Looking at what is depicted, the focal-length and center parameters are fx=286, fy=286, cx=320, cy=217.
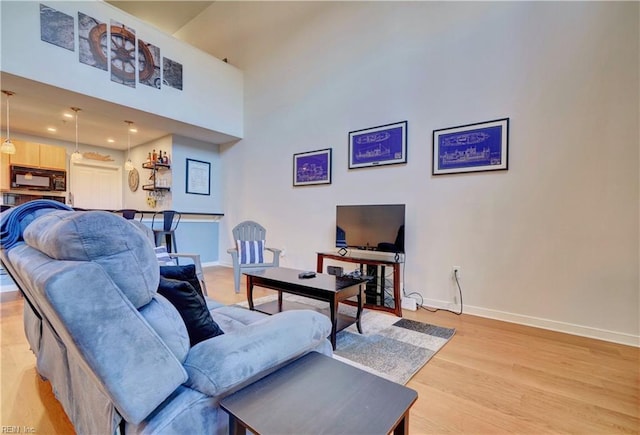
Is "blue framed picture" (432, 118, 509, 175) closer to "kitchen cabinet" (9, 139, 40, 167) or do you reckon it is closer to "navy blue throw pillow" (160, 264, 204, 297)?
"navy blue throw pillow" (160, 264, 204, 297)

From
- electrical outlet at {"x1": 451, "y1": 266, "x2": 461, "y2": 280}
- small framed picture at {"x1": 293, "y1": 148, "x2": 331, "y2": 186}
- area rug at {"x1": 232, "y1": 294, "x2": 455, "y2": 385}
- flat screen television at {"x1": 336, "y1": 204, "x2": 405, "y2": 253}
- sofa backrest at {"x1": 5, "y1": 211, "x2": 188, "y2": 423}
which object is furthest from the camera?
small framed picture at {"x1": 293, "y1": 148, "x2": 331, "y2": 186}

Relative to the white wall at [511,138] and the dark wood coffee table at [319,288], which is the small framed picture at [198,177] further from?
the dark wood coffee table at [319,288]

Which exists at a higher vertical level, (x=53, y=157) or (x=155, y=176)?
(x=53, y=157)

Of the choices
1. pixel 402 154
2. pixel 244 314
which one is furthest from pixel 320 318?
pixel 402 154

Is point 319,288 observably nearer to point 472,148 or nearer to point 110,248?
point 110,248

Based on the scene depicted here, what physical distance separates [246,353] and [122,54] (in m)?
4.51

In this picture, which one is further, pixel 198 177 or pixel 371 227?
pixel 198 177

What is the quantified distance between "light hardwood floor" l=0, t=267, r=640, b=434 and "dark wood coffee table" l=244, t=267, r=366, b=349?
70 centimetres

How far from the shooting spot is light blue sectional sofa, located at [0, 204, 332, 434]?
2.31ft

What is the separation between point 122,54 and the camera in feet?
12.4

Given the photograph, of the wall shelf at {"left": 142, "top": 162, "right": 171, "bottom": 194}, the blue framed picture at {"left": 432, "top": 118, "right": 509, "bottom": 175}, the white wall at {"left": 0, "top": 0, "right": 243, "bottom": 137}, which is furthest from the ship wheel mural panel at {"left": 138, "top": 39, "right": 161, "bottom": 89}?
the blue framed picture at {"left": 432, "top": 118, "right": 509, "bottom": 175}

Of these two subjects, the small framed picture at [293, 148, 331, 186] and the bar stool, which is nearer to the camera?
the small framed picture at [293, 148, 331, 186]

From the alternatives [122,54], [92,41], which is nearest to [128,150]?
[122,54]

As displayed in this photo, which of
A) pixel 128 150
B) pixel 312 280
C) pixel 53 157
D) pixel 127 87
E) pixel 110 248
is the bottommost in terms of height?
pixel 312 280
